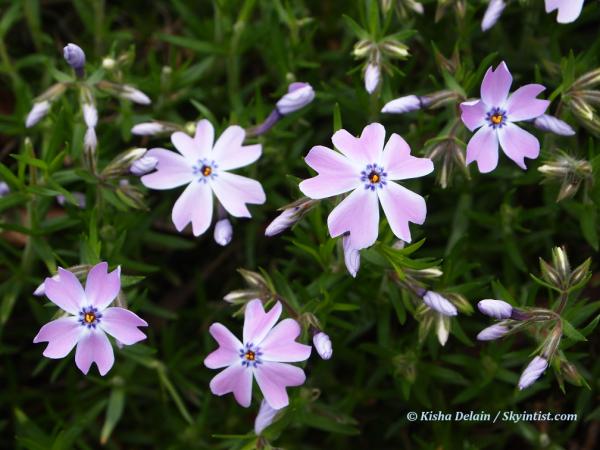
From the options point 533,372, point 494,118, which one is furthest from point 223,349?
point 494,118

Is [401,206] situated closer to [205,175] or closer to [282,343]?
[282,343]

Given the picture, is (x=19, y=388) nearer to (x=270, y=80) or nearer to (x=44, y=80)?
(x=44, y=80)

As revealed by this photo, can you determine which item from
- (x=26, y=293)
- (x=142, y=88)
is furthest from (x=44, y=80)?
(x=26, y=293)

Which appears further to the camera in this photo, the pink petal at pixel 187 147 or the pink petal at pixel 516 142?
the pink petal at pixel 187 147

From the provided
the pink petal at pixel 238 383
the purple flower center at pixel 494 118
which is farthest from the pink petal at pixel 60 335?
the purple flower center at pixel 494 118

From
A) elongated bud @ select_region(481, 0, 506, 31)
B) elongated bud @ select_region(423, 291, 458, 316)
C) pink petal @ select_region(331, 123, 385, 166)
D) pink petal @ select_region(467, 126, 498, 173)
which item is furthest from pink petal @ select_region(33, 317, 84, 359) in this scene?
elongated bud @ select_region(481, 0, 506, 31)

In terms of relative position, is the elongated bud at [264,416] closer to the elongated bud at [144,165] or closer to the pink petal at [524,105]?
the elongated bud at [144,165]
